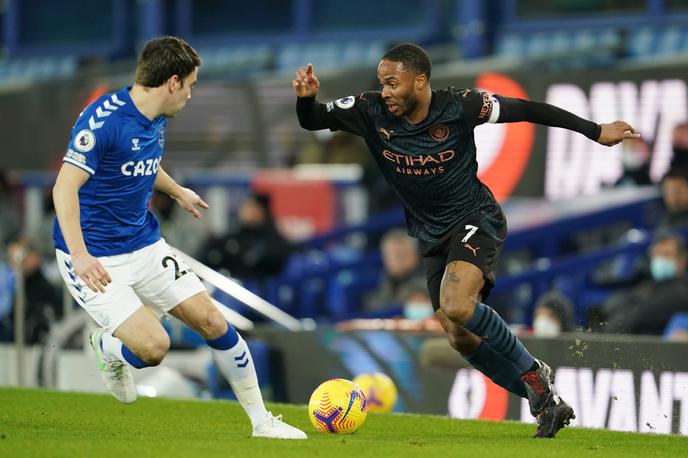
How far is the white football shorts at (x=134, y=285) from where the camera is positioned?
7.35m

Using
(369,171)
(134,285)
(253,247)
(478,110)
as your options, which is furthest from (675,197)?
(134,285)

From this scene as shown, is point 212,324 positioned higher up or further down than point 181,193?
further down

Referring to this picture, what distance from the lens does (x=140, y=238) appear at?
7531 millimetres

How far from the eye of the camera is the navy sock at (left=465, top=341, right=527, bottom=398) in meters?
7.86

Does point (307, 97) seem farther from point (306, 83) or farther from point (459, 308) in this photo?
point (459, 308)

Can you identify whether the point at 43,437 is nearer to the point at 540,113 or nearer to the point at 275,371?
the point at 540,113

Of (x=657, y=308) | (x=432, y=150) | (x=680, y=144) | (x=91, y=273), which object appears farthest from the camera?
(x=680, y=144)

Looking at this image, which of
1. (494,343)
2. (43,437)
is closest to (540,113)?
(494,343)

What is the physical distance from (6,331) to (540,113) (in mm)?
7245

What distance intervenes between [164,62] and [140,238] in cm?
100

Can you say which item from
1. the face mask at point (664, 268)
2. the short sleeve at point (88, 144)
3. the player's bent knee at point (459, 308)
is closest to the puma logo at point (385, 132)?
the player's bent knee at point (459, 308)

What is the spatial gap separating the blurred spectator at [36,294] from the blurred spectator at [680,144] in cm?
633

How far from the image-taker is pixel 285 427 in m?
7.34

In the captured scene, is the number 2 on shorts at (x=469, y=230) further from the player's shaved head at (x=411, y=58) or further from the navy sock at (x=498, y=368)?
the player's shaved head at (x=411, y=58)
